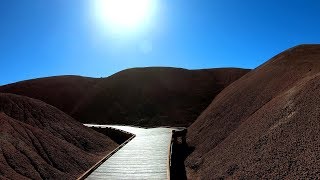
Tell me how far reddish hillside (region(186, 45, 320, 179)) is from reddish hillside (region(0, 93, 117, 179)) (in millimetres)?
6386

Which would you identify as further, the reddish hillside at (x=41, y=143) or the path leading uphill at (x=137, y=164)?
the reddish hillside at (x=41, y=143)

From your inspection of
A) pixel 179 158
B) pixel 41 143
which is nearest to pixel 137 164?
pixel 179 158

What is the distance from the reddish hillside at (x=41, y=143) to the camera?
15938mm

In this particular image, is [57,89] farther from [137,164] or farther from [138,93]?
[137,164]

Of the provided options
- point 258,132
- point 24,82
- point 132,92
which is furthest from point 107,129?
point 24,82

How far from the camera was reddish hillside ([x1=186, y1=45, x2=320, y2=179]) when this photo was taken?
11477 mm

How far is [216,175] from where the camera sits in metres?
14.4

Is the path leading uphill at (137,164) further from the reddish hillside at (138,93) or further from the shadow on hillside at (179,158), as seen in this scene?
the reddish hillside at (138,93)

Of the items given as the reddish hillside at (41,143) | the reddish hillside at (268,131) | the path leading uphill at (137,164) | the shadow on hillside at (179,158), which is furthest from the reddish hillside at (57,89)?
the path leading uphill at (137,164)

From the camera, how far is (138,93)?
63.1 metres

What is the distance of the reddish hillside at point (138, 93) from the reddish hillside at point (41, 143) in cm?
2475

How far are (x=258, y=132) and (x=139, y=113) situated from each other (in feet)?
135

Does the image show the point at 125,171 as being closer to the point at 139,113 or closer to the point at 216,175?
the point at 216,175

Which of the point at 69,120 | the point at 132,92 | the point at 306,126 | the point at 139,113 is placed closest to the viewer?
the point at 306,126
